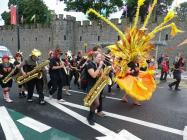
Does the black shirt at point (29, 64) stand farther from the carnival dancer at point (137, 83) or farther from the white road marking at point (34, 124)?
the carnival dancer at point (137, 83)

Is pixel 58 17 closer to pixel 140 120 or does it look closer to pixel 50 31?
pixel 50 31

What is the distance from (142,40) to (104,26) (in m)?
29.4

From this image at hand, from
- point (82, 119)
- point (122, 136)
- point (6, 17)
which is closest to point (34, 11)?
point (6, 17)

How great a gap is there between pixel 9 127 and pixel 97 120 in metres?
2.25

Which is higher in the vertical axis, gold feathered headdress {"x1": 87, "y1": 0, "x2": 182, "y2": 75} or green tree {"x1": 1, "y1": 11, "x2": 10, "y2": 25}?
green tree {"x1": 1, "y1": 11, "x2": 10, "y2": 25}

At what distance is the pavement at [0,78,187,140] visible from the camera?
6.99 m

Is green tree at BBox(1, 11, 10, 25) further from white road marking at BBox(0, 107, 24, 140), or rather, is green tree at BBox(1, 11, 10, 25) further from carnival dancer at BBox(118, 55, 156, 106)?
white road marking at BBox(0, 107, 24, 140)

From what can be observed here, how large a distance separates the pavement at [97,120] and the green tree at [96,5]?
37.4 meters

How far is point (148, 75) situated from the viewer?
10.4 m

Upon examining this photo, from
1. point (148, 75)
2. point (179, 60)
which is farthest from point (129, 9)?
point (148, 75)

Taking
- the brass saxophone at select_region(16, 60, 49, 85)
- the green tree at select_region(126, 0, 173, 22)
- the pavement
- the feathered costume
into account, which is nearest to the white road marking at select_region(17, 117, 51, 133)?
the pavement

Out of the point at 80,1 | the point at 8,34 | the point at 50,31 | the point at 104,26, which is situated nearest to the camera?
the point at 104,26

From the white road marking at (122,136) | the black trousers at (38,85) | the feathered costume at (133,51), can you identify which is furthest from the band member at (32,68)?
the white road marking at (122,136)

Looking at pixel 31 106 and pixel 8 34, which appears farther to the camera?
pixel 8 34
